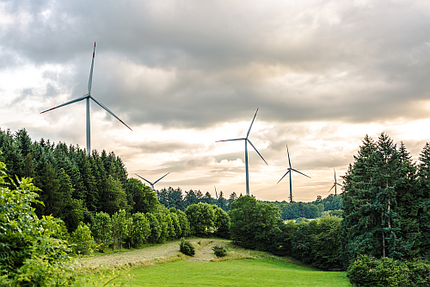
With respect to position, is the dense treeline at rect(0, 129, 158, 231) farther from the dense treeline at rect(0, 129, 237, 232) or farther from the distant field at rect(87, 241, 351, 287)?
the distant field at rect(87, 241, 351, 287)

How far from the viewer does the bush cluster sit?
112 feet

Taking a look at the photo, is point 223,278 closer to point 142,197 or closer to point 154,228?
point 154,228

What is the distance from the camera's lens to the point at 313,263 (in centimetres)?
6538

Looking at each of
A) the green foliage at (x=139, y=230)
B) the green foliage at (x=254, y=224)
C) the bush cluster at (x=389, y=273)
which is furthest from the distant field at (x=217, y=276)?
the green foliage at (x=254, y=224)

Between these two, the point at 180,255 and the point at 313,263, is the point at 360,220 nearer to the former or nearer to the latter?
the point at 313,263

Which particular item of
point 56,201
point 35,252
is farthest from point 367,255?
point 56,201

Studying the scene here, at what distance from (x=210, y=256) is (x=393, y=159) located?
3796cm

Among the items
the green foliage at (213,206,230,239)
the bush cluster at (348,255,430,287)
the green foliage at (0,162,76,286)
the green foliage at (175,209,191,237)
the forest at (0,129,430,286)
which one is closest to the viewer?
the green foliage at (0,162,76,286)

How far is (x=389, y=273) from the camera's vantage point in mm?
34156

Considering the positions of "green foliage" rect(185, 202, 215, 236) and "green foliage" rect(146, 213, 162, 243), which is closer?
"green foliage" rect(146, 213, 162, 243)

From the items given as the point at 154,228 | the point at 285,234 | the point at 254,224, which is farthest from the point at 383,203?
the point at 154,228

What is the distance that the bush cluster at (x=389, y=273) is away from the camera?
34.0 m

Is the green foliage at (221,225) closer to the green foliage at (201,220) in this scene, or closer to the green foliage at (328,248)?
the green foliage at (201,220)

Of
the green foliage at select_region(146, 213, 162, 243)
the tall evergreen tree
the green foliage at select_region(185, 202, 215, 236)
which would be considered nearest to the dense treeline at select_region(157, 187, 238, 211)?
the green foliage at select_region(185, 202, 215, 236)
